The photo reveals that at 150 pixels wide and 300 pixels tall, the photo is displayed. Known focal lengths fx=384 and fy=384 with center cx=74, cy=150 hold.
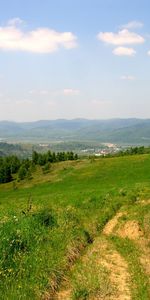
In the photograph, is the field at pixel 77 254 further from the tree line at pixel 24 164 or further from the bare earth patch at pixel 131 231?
the tree line at pixel 24 164

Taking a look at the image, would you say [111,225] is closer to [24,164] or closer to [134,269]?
[134,269]

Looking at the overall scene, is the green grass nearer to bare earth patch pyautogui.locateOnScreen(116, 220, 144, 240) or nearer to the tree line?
bare earth patch pyautogui.locateOnScreen(116, 220, 144, 240)

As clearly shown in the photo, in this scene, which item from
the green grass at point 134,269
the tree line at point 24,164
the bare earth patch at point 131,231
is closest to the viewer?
the green grass at point 134,269

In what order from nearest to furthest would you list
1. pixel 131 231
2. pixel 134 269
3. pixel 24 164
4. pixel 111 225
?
pixel 134 269, pixel 131 231, pixel 111 225, pixel 24 164

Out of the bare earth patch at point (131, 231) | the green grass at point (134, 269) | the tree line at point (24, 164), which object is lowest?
the tree line at point (24, 164)

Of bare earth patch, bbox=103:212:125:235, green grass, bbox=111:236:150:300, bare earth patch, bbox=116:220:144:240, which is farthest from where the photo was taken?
bare earth patch, bbox=103:212:125:235

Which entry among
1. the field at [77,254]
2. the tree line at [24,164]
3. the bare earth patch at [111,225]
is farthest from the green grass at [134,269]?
the tree line at [24,164]

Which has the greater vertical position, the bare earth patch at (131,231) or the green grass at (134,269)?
the bare earth patch at (131,231)

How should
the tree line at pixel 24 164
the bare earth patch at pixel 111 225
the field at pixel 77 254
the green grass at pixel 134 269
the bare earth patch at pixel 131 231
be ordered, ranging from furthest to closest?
the tree line at pixel 24 164 → the bare earth patch at pixel 111 225 → the bare earth patch at pixel 131 231 → the green grass at pixel 134 269 → the field at pixel 77 254

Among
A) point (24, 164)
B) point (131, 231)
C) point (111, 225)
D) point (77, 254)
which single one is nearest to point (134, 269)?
point (77, 254)

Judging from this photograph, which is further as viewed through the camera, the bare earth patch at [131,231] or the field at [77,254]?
the bare earth patch at [131,231]

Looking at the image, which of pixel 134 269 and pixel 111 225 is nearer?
pixel 134 269

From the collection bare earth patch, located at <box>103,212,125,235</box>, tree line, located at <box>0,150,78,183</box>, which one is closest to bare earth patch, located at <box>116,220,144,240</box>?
bare earth patch, located at <box>103,212,125,235</box>

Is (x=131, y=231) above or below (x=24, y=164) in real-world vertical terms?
above
